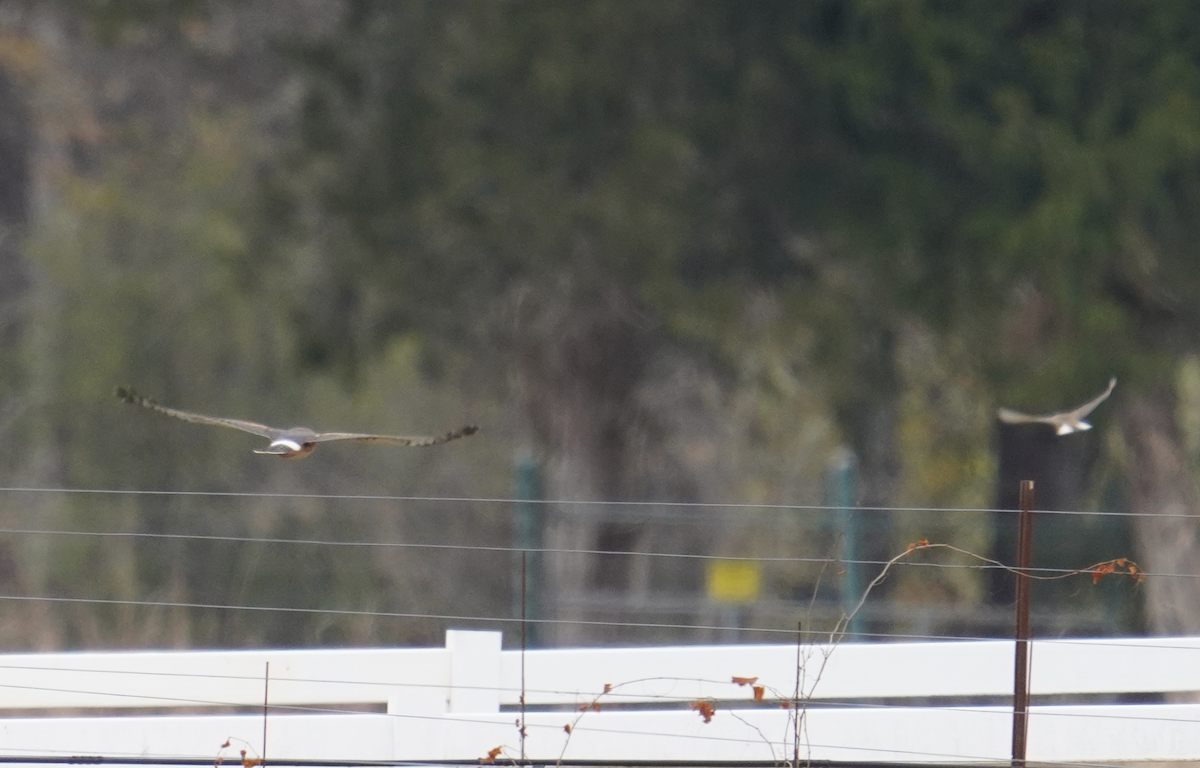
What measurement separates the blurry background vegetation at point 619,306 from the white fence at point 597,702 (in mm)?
3774

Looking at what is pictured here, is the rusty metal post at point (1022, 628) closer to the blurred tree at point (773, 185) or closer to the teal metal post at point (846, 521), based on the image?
the teal metal post at point (846, 521)

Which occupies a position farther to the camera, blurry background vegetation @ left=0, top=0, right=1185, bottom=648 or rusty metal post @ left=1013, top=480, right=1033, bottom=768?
blurry background vegetation @ left=0, top=0, right=1185, bottom=648

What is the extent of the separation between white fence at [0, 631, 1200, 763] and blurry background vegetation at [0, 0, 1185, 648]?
3.77 meters

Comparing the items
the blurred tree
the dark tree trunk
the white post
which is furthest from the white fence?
the dark tree trunk

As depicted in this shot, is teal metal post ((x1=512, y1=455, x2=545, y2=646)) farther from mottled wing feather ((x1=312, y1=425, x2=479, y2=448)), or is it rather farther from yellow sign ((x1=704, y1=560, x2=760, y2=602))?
mottled wing feather ((x1=312, y1=425, x2=479, y2=448))

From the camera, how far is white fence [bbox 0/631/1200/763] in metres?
4.51

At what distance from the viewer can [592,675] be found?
4977 mm

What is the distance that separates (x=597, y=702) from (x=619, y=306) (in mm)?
6971

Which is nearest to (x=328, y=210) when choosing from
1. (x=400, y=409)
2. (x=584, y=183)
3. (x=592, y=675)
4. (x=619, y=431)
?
(x=584, y=183)

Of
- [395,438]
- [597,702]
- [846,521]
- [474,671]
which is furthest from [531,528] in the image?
[395,438]

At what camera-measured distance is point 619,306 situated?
37.7ft

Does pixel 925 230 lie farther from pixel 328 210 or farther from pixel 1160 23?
pixel 328 210

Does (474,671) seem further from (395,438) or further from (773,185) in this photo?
(773,185)

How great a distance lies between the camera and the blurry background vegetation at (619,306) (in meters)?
9.34
